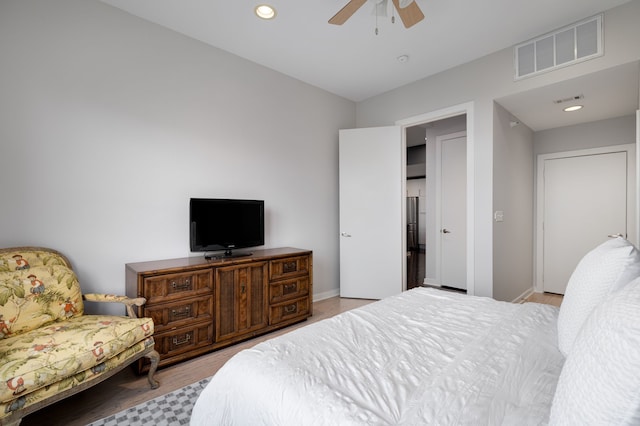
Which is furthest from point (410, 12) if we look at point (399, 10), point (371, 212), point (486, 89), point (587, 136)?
point (587, 136)

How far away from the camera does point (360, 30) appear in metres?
2.71

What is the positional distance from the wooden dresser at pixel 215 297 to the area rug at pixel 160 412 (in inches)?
15.6

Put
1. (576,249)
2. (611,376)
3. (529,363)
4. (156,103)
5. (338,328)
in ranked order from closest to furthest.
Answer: (611,376), (529,363), (338,328), (156,103), (576,249)

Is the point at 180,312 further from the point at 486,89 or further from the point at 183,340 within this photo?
the point at 486,89

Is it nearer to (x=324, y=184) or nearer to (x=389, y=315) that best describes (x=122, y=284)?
(x=389, y=315)

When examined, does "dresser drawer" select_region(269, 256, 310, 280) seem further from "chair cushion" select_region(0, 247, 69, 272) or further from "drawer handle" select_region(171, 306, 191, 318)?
"chair cushion" select_region(0, 247, 69, 272)

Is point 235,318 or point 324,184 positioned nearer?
point 235,318

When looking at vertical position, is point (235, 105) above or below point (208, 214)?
above

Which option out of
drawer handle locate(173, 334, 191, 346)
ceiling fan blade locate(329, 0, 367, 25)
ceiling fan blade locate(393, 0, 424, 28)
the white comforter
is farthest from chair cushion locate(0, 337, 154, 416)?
ceiling fan blade locate(393, 0, 424, 28)

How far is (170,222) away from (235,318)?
106 centimetres

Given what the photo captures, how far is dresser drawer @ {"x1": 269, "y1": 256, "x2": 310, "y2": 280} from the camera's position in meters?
2.92

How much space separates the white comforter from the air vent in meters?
2.38

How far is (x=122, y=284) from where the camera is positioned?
2.45 m

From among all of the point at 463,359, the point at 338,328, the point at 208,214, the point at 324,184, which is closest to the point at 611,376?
the point at 463,359
